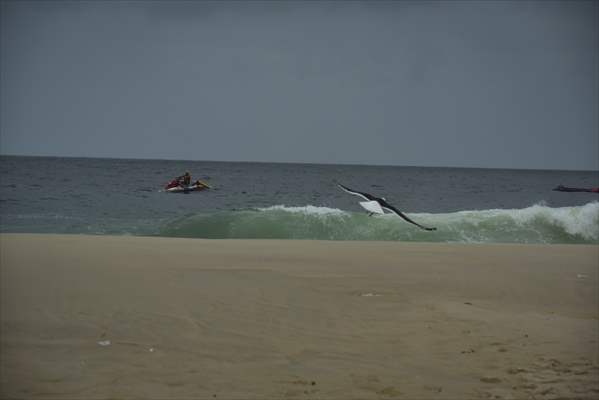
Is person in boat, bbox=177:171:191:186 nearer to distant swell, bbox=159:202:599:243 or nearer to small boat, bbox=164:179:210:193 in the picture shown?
small boat, bbox=164:179:210:193

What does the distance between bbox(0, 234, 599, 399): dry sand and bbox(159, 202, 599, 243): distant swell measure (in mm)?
5381

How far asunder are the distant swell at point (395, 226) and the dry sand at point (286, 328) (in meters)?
5.38

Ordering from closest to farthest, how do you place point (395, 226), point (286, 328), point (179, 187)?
point (286, 328)
point (395, 226)
point (179, 187)

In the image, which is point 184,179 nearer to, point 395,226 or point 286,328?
point 395,226

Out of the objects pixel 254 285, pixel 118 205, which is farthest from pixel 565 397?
pixel 118 205

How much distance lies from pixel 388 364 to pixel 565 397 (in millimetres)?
953

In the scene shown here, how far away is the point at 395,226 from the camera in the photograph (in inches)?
495

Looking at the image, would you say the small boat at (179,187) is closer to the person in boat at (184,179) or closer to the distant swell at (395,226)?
the person in boat at (184,179)

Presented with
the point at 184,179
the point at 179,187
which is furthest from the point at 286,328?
the point at 179,187

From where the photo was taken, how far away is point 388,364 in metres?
3.40

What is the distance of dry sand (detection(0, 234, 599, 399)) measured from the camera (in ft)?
10.00

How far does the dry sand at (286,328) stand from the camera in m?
3.05

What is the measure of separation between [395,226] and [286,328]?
8797 mm

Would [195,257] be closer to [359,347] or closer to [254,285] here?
[254,285]
